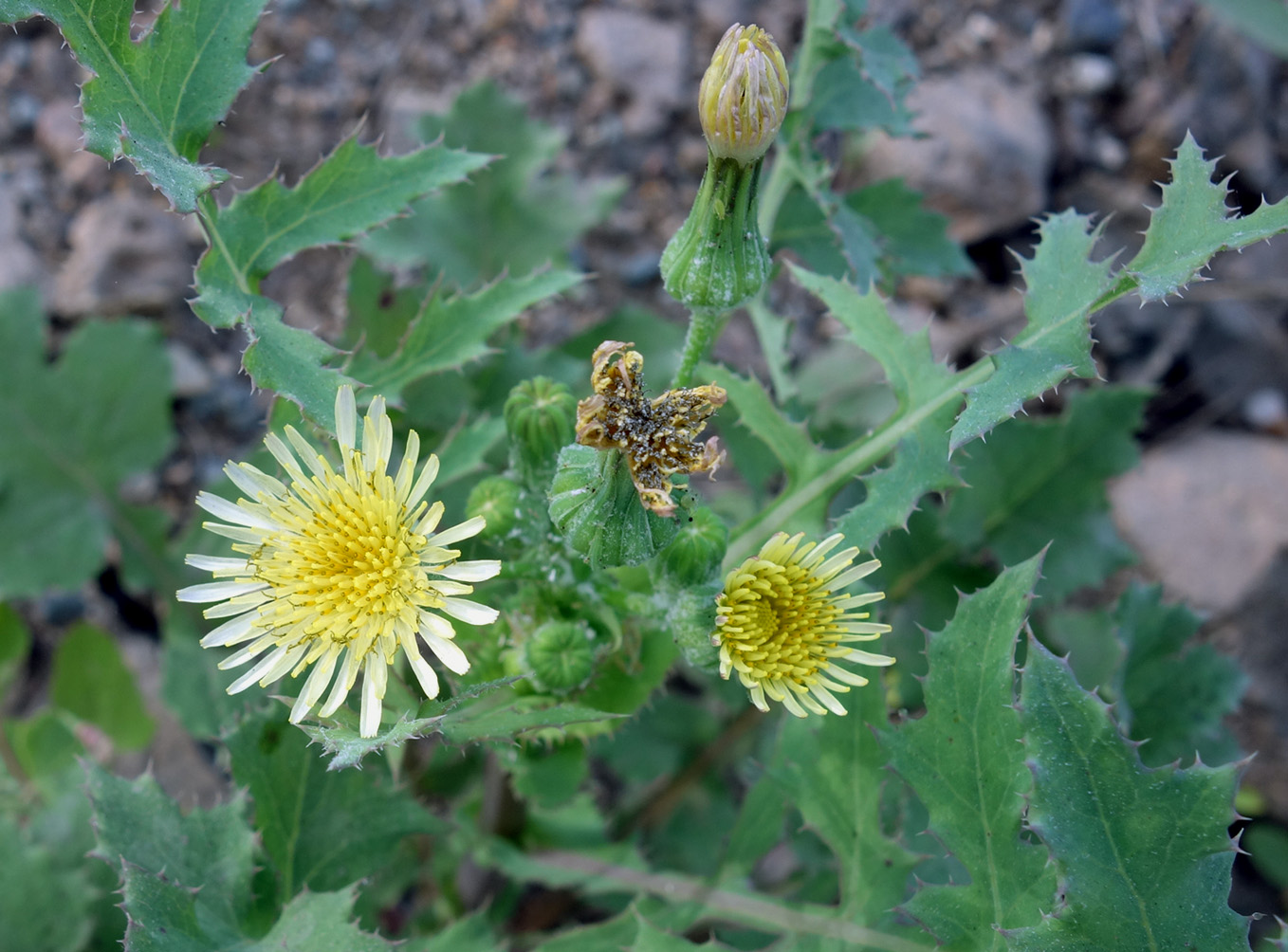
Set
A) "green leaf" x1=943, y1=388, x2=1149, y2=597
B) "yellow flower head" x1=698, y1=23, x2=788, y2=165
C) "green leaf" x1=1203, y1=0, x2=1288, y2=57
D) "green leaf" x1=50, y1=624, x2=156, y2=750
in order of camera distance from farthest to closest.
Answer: "green leaf" x1=50, y1=624, x2=156, y2=750 → "green leaf" x1=1203, y1=0, x2=1288, y2=57 → "green leaf" x1=943, y1=388, x2=1149, y2=597 → "yellow flower head" x1=698, y1=23, x2=788, y2=165

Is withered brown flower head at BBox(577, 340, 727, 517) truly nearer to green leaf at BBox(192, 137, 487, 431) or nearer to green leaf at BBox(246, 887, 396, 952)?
green leaf at BBox(192, 137, 487, 431)

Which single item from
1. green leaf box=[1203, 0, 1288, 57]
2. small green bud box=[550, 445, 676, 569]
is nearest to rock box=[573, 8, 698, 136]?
green leaf box=[1203, 0, 1288, 57]

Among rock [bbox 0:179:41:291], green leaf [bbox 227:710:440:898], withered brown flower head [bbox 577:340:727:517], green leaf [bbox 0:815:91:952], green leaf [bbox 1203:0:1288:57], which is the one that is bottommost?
green leaf [bbox 0:815:91:952]

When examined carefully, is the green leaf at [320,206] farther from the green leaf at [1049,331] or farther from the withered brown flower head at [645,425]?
the green leaf at [1049,331]

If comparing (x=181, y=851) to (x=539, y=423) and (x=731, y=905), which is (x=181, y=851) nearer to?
(x=539, y=423)

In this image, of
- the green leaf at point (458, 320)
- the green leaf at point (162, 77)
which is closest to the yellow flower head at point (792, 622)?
the green leaf at point (458, 320)

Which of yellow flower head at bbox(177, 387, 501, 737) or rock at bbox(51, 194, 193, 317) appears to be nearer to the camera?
yellow flower head at bbox(177, 387, 501, 737)
